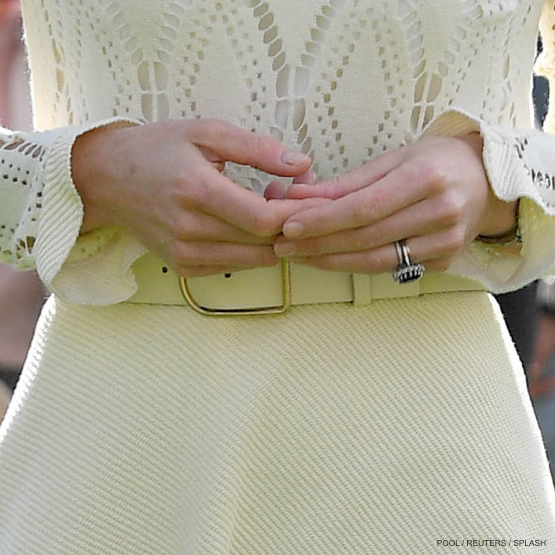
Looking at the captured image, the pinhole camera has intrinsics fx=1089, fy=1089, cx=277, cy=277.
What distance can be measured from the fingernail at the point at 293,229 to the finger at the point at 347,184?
41 millimetres

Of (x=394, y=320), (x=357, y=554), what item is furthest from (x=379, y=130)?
(x=357, y=554)

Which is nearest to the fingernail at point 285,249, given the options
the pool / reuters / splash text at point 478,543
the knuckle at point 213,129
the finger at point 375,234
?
the finger at point 375,234

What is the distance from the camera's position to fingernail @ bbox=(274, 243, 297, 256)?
902 mm

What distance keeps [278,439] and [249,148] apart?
0.27 m

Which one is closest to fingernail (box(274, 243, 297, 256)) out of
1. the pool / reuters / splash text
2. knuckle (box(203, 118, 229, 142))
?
knuckle (box(203, 118, 229, 142))

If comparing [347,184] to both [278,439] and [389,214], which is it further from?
[278,439]

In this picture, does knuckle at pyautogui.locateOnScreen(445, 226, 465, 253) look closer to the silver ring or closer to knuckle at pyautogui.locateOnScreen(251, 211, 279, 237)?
the silver ring

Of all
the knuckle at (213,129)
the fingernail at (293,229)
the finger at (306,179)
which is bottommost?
the finger at (306,179)

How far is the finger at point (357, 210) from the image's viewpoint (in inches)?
34.6

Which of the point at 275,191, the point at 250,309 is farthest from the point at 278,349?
the point at 275,191

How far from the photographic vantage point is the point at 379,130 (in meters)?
1.03

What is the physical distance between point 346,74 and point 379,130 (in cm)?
6

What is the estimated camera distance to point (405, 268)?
92 centimetres

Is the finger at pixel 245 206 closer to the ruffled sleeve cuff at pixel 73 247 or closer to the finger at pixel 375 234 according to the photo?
the finger at pixel 375 234
